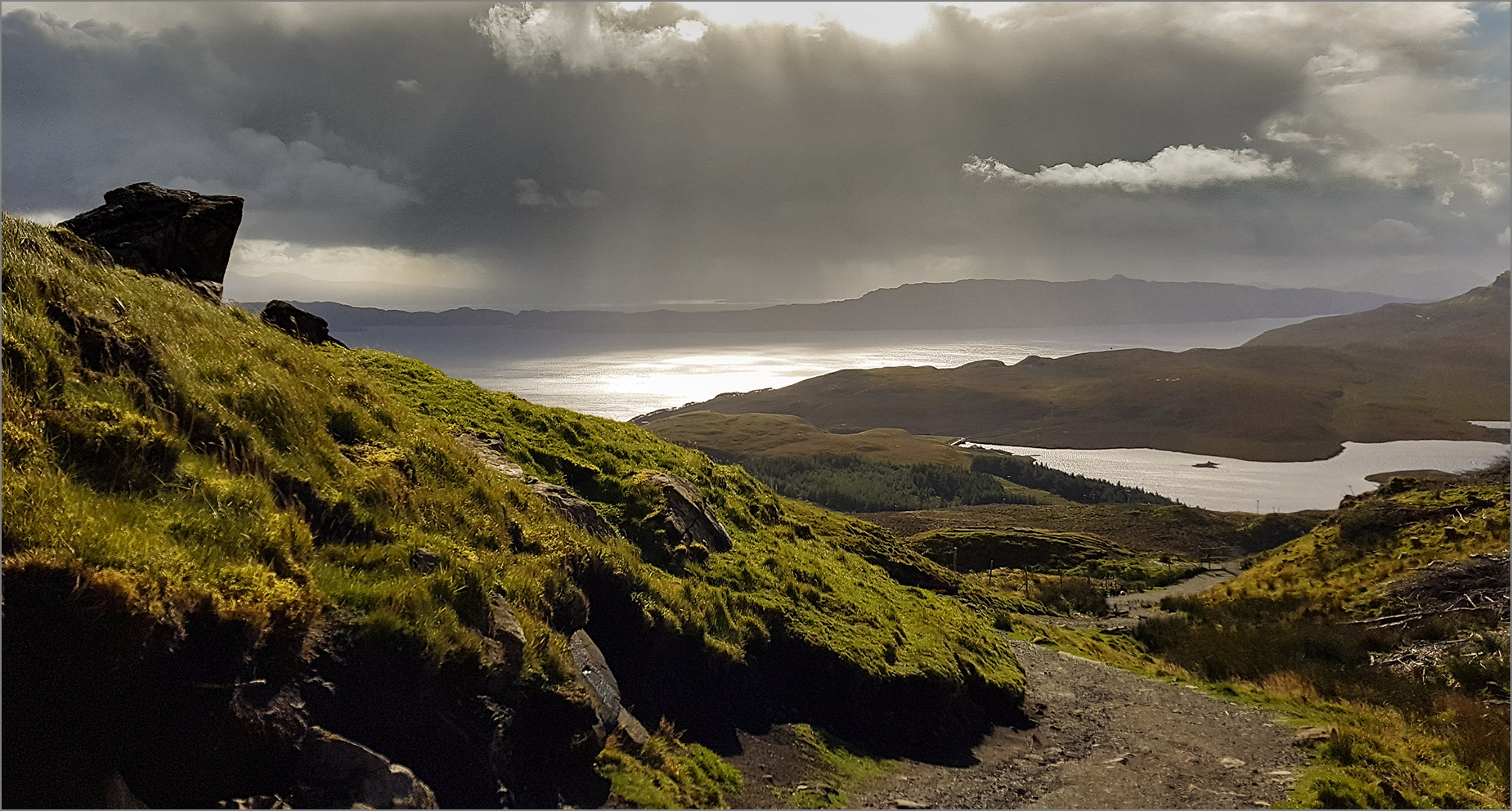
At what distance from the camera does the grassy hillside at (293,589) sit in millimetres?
5691

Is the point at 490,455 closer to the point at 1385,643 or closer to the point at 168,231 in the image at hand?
the point at 168,231

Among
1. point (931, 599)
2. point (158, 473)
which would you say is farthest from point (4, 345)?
point (931, 599)

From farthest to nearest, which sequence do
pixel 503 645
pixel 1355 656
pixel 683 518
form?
pixel 1355 656 → pixel 683 518 → pixel 503 645

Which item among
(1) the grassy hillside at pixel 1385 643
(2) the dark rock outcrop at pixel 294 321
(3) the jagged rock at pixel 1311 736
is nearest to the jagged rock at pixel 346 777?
(2) the dark rock outcrop at pixel 294 321

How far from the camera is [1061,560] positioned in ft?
270

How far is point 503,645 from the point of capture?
→ 8.76 m

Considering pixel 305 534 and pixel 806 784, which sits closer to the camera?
pixel 305 534

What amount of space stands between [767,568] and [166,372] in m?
13.6

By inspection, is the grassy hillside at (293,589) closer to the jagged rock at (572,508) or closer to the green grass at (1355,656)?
the jagged rock at (572,508)

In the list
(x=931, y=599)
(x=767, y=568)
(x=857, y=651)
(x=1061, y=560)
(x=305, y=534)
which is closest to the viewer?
(x=305, y=534)

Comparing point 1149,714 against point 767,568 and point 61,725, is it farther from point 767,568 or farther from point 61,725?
point 61,725

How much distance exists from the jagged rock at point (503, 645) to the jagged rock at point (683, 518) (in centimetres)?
719

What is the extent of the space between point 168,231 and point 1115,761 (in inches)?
950

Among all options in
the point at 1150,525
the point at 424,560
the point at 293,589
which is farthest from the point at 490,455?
the point at 1150,525
